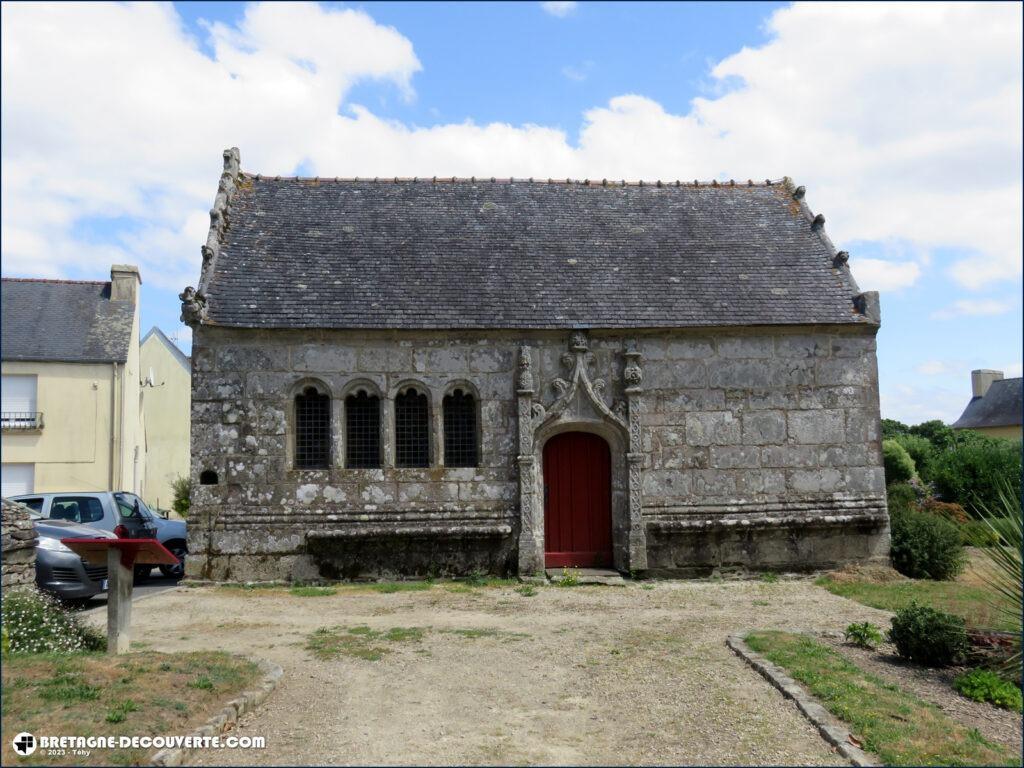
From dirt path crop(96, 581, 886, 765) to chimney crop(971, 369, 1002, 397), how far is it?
3173 centimetres

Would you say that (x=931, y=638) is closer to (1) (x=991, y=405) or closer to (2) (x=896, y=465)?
(2) (x=896, y=465)

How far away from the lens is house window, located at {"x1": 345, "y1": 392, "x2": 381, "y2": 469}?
45.4 feet

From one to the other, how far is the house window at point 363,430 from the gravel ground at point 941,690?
7.77 meters

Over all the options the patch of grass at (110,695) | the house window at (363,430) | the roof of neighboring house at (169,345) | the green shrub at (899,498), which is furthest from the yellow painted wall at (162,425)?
the patch of grass at (110,695)

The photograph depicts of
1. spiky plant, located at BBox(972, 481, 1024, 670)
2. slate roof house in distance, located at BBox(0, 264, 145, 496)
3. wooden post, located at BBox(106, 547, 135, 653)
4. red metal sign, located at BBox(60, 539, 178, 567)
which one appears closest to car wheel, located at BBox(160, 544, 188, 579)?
slate roof house in distance, located at BBox(0, 264, 145, 496)

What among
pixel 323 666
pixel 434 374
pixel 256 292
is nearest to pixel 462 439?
pixel 434 374

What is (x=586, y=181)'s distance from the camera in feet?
56.2

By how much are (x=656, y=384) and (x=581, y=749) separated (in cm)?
895

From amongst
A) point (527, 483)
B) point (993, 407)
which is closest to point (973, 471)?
point (527, 483)

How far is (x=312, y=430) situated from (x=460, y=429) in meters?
2.50

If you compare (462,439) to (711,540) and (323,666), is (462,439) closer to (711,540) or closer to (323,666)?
(711,540)

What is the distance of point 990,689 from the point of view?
7059mm

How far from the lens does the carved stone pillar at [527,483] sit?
13500mm

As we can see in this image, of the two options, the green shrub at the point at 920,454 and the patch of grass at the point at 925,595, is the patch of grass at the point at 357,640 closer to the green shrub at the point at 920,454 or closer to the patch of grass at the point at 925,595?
the patch of grass at the point at 925,595
